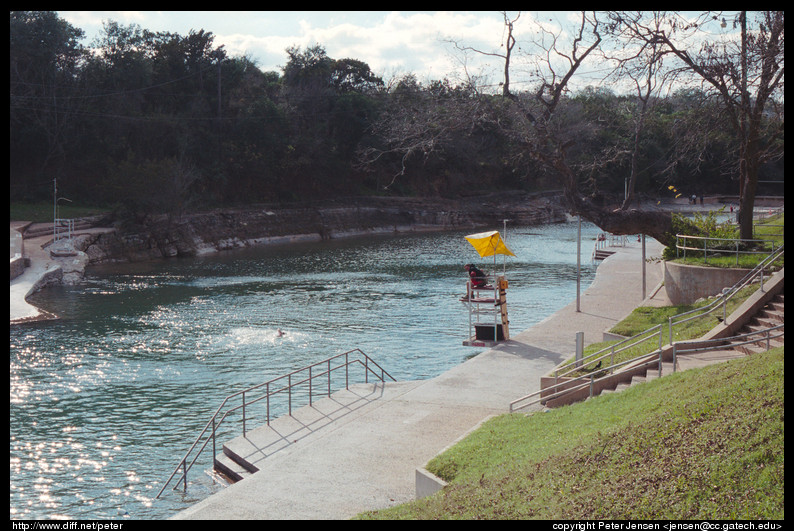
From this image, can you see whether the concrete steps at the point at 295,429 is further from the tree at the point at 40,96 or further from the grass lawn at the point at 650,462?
the tree at the point at 40,96

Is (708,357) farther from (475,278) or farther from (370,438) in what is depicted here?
(475,278)

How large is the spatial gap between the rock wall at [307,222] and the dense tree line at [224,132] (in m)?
3.03

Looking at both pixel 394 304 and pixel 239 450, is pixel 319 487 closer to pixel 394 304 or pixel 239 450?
pixel 239 450

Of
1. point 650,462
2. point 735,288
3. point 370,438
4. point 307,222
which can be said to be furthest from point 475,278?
point 307,222

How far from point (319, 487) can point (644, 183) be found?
3883 inches

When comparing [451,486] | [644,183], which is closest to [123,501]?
[451,486]

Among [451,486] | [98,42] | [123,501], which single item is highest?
[98,42]

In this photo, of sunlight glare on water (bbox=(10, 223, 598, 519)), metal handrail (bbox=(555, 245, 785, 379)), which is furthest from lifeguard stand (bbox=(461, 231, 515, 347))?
metal handrail (bbox=(555, 245, 785, 379))

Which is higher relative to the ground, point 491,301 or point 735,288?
point 735,288

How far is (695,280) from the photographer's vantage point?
80.4 ft

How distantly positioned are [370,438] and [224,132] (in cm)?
7272

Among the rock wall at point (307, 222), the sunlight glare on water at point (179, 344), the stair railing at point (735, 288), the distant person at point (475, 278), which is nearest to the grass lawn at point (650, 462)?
the sunlight glare on water at point (179, 344)

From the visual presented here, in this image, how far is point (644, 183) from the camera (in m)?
104

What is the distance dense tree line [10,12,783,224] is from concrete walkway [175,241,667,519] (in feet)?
122
